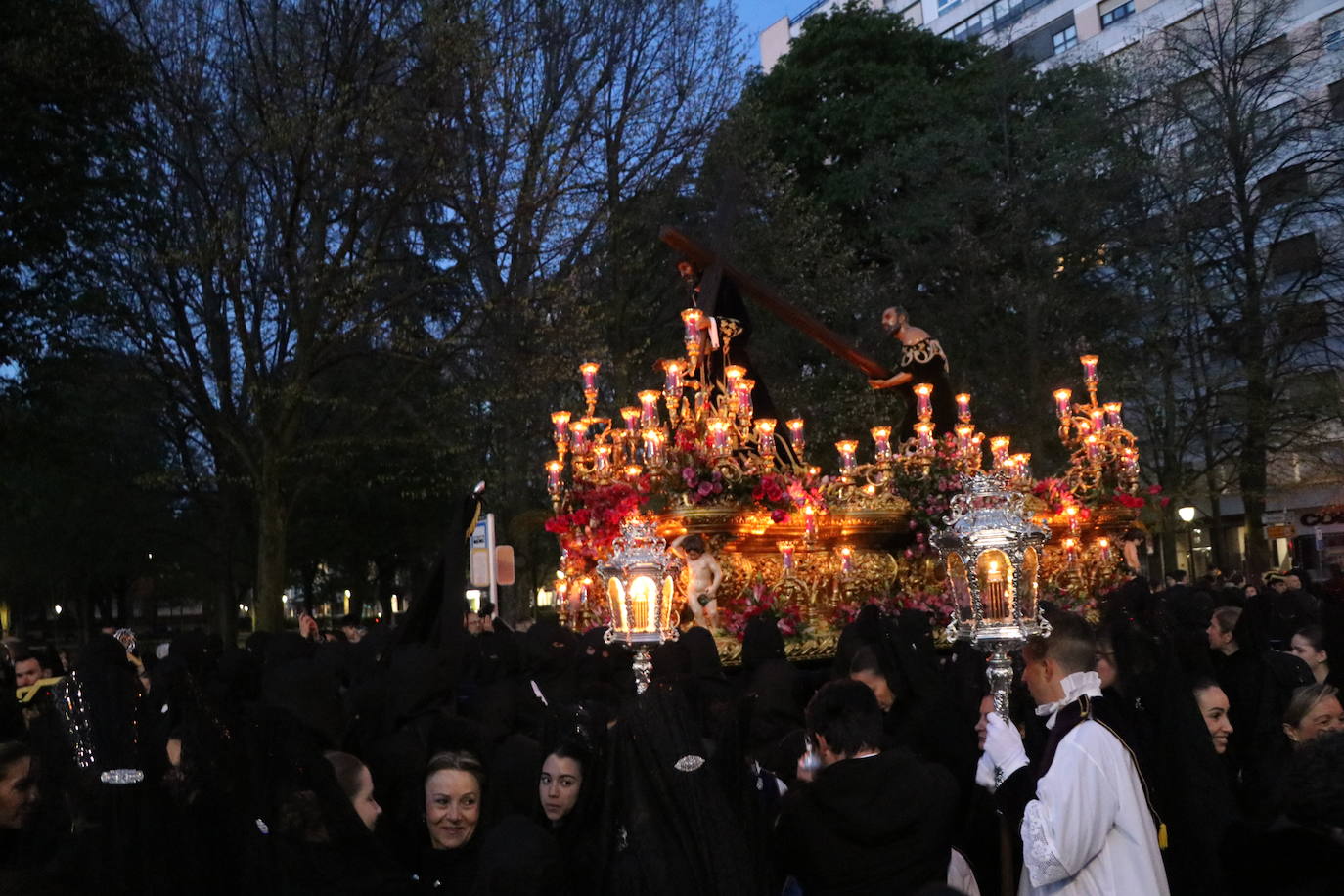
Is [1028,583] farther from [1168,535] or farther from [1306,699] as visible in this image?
[1168,535]

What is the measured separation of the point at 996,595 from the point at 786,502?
21.8ft

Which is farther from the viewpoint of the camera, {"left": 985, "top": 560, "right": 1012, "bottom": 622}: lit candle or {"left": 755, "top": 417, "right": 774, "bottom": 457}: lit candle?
{"left": 755, "top": 417, "right": 774, "bottom": 457}: lit candle

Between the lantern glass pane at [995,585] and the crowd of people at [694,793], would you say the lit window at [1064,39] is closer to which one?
the lantern glass pane at [995,585]

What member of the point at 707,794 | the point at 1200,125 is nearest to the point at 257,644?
the point at 707,794

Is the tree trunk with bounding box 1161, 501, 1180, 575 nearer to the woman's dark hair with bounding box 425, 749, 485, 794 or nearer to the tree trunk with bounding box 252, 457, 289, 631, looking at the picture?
the tree trunk with bounding box 252, 457, 289, 631

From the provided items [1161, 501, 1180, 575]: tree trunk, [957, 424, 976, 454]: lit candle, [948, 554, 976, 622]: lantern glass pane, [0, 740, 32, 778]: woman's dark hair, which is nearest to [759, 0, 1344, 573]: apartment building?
[1161, 501, 1180, 575]: tree trunk

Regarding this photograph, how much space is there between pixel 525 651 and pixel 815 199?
2854 cm

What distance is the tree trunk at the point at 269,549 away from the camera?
20.1m

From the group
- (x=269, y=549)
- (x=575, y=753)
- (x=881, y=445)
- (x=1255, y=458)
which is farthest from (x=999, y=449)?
(x=1255, y=458)

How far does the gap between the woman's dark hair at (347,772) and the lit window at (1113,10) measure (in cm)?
4988

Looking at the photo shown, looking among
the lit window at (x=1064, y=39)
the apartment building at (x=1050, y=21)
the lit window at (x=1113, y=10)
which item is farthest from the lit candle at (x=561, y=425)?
the lit window at (x=1064, y=39)

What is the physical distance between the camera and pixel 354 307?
20.7m

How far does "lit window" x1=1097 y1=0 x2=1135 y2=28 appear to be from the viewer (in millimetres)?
49438

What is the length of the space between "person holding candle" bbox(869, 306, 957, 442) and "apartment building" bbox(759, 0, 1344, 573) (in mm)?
11887
